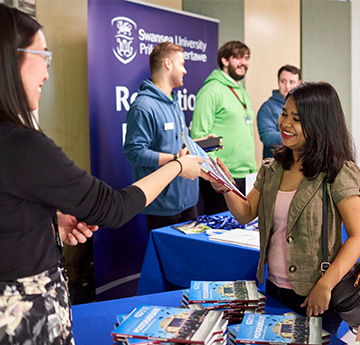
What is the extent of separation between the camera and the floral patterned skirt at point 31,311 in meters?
1.07

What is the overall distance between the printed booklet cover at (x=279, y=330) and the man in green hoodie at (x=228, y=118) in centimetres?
229

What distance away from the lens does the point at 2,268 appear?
1074 mm

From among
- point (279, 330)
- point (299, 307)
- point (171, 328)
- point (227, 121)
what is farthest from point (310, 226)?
point (227, 121)

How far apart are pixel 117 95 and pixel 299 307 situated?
2463mm

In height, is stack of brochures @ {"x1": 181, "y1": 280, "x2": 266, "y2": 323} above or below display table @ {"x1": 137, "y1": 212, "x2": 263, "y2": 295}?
above

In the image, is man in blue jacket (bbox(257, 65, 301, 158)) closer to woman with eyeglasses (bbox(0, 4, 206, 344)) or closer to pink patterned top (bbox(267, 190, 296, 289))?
pink patterned top (bbox(267, 190, 296, 289))

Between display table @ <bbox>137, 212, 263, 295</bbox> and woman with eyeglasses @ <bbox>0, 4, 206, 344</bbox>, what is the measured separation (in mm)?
1301

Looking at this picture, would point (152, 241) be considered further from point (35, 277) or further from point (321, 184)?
point (35, 277)

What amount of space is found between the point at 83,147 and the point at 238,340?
2807 millimetres

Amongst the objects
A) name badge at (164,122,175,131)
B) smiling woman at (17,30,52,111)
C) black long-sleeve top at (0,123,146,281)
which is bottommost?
black long-sleeve top at (0,123,146,281)

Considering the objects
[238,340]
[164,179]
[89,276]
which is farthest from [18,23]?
[89,276]

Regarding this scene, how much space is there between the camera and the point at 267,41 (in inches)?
227

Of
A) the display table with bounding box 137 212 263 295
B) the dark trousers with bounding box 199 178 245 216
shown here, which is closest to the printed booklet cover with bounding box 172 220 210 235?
the display table with bounding box 137 212 263 295

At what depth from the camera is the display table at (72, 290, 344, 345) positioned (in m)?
1.50
